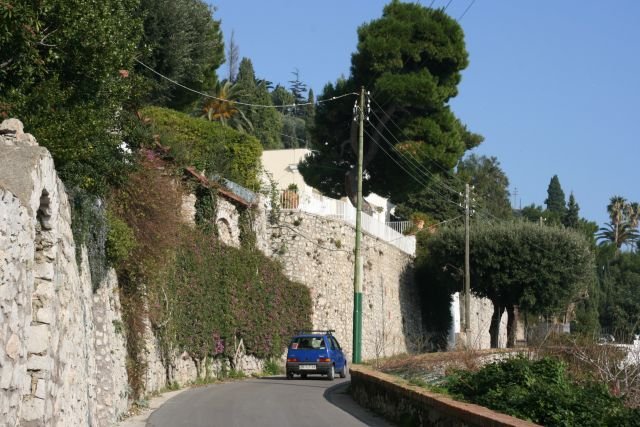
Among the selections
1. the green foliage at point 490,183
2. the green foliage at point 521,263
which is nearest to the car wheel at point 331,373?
the green foliage at point 521,263

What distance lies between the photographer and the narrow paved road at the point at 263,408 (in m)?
16.4

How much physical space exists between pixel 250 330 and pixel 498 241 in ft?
72.5

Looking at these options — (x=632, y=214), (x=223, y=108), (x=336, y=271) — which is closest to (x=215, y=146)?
(x=336, y=271)

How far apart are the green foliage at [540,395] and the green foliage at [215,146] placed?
16495 millimetres

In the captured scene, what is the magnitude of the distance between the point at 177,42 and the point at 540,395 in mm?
22993

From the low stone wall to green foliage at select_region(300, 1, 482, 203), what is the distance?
2907cm

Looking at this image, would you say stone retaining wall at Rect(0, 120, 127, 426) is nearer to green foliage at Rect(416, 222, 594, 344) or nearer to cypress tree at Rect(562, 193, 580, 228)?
green foliage at Rect(416, 222, 594, 344)

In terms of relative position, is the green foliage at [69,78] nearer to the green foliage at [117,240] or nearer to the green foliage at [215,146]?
the green foliage at [117,240]

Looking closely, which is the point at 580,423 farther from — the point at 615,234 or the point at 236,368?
the point at 615,234

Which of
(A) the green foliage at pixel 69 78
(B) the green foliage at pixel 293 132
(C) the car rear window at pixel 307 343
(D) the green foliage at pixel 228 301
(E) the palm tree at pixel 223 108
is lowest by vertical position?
(C) the car rear window at pixel 307 343

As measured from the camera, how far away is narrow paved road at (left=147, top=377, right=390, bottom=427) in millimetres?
16422

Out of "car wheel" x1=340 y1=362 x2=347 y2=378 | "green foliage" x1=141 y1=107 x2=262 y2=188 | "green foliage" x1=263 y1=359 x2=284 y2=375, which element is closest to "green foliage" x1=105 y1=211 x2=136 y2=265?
"green foliage" x1=141 y1=107 x2=262 y2=188

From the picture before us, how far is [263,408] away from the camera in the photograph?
746 inches

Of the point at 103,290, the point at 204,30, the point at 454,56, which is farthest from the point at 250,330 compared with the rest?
the point at 454,56
